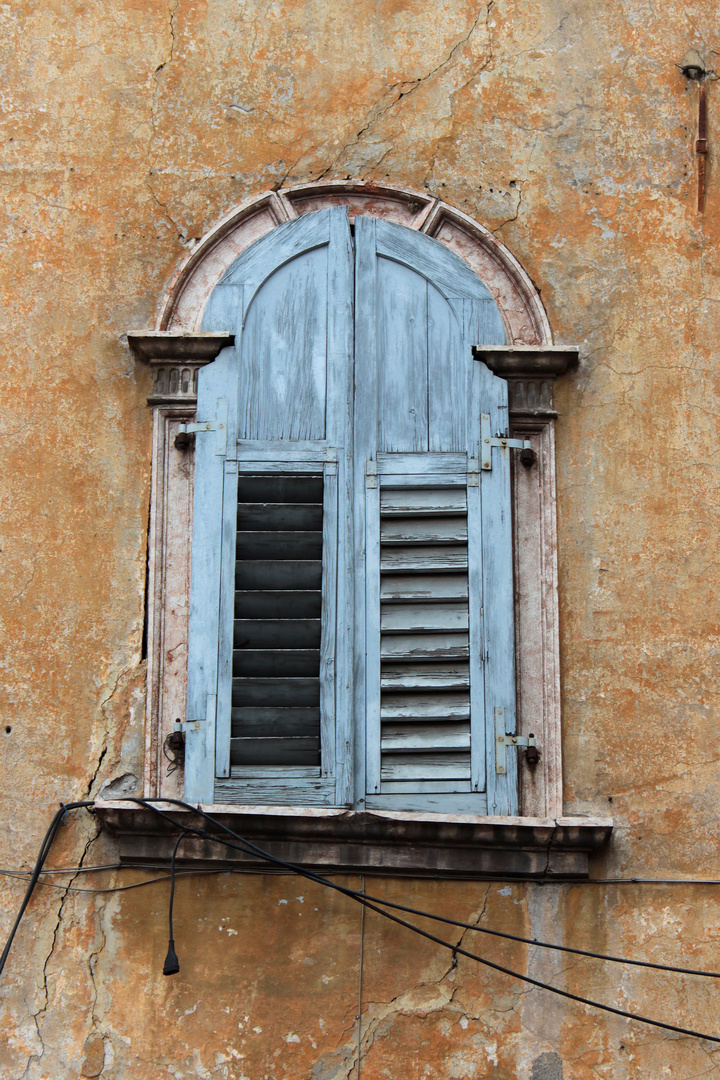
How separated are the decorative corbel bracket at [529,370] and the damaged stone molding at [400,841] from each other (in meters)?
1.55

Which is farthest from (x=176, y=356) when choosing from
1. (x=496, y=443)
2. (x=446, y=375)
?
(x=496, y=443)

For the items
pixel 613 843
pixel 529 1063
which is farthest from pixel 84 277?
pixel 529 1063

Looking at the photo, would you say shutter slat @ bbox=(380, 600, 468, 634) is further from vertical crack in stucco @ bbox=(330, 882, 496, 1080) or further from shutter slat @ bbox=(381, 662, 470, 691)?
vertical crack in stucco @ bbox=(330, 882, 496, 1080)

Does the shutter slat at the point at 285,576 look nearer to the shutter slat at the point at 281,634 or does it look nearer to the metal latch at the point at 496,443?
the shutter slat at the point at 281,634

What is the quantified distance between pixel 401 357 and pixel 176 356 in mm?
872

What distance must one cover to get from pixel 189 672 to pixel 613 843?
1.62m

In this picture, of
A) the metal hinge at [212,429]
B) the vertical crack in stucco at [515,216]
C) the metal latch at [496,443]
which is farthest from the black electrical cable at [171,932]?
the vertical crack in stucco at [515,216]

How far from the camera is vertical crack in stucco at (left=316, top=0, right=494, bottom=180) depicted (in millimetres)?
5148

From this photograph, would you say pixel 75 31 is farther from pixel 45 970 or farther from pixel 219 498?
pixel 45 970

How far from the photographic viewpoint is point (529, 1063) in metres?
4.21

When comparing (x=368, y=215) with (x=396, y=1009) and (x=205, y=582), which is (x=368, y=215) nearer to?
(x=205, y=582)

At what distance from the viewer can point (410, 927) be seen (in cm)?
420

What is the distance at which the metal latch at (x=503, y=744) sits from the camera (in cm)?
446

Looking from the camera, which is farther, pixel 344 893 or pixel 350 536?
pixel 350 536
